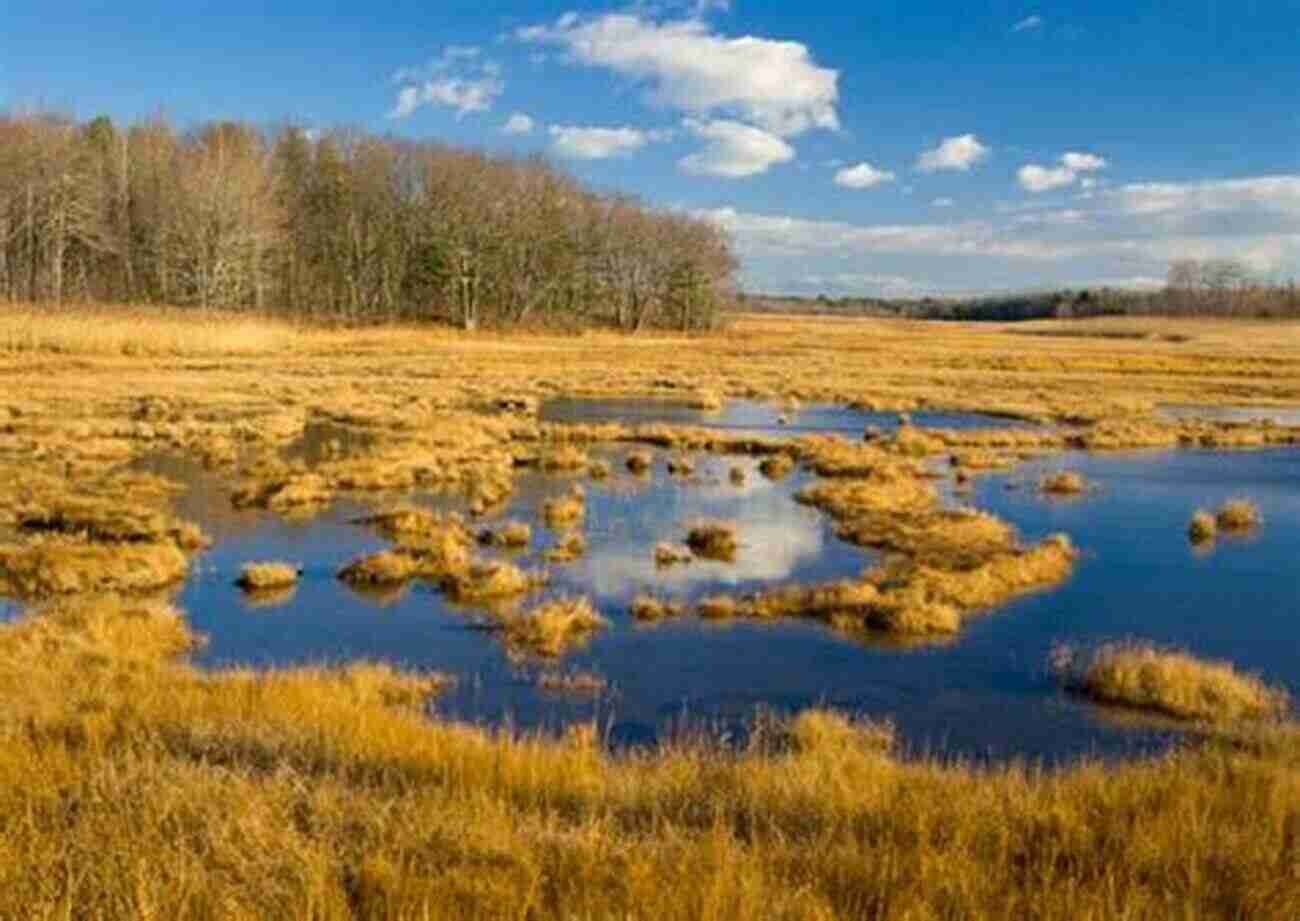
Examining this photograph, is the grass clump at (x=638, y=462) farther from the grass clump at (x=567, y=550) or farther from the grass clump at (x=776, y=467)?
the grass clump at (x=567, y=550)

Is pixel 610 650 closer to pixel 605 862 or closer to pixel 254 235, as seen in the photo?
pixel 605 862

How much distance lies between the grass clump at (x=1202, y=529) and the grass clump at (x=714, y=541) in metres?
9.76

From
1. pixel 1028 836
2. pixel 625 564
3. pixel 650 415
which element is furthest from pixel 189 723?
pixel 650 415

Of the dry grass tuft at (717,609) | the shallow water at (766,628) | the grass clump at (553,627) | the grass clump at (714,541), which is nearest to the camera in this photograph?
the shallow water at (766,628)

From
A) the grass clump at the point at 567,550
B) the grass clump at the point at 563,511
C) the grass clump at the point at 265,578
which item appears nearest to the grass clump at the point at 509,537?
the grass clump at the point at 567,550

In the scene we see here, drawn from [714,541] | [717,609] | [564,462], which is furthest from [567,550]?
[564,462]

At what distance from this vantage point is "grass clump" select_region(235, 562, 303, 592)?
19.0 metres

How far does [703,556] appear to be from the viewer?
72.9ft

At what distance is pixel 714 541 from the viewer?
75.4ft

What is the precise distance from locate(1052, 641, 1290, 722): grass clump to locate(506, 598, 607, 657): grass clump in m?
6.22

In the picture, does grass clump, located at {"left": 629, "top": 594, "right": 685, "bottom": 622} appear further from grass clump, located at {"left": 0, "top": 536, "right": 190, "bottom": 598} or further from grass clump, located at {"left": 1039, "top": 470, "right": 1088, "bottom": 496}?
grass clump, located at {"left": 1039, "top": 470, "right": 1088, "bottom": 496}

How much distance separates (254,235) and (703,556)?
68.9 m

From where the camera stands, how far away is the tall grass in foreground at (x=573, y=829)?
5688 millimetres

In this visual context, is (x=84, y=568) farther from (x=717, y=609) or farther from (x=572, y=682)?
(x=717, y=609)
